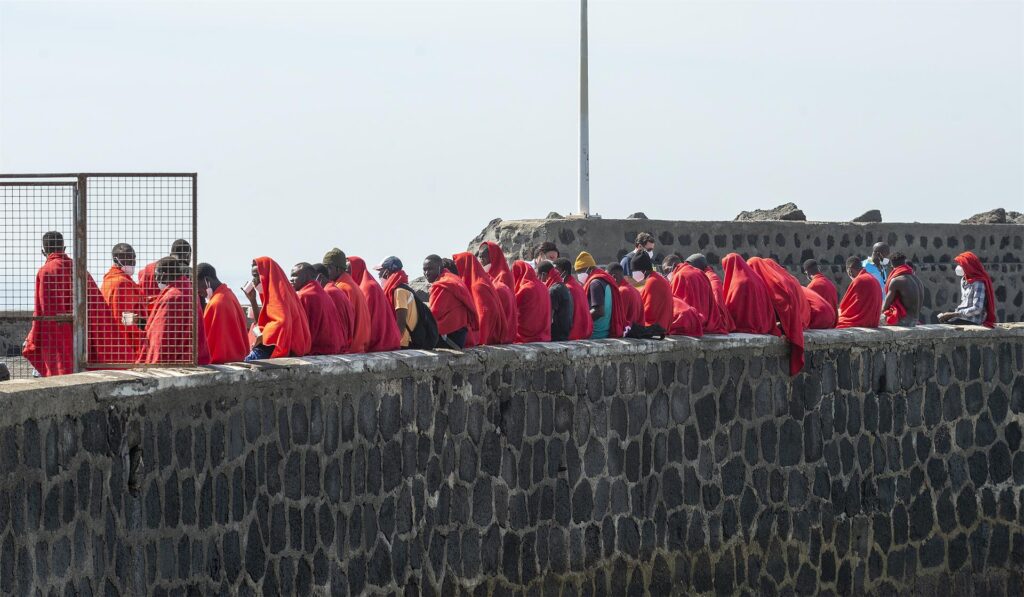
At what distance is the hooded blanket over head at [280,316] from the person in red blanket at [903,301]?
723 centimetres

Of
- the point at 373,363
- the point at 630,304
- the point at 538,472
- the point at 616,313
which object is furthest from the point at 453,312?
the point at 630,304

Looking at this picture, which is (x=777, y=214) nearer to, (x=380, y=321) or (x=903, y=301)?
(x=903, y=301)

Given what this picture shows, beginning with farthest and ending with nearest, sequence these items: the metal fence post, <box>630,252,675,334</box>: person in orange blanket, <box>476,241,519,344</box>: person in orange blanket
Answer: <box>630,252,675,334</box>: person in orange blanket
<box>476,241,519,344</box>: person in orange blanket
the metal fence post

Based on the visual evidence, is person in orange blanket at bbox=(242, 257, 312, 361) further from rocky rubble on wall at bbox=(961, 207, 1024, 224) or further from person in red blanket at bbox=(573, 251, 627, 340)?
rocky rubble on wall at bbox=(961, 207, 1024, 224)

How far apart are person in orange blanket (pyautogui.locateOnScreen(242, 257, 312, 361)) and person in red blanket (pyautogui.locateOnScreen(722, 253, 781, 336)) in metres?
4.82

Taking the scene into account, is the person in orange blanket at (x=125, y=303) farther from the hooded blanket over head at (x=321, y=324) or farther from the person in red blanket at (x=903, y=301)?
the person in red blanket at (x=903, y=301)

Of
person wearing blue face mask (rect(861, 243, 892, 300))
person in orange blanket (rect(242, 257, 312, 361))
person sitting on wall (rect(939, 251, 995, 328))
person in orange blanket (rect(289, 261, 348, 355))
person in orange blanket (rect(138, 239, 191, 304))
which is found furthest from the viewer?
person wearing blue face mask (rect(861, 243, 892, 300))

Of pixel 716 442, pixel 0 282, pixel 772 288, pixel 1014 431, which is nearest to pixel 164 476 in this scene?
pixel 0 282

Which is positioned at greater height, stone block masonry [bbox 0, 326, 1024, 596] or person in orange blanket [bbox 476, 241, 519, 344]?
person in orange blanket [bbox 476, 241, 519, 344]

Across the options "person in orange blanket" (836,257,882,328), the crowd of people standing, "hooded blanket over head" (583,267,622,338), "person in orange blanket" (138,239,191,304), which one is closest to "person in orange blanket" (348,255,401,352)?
the crowd of people standing

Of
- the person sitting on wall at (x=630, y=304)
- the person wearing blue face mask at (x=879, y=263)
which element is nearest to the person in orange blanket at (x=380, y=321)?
the person sitting on wall at (x=630, y=304)

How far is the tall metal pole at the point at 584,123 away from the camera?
2242 cm

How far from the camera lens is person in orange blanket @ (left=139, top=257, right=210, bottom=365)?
8.91 m

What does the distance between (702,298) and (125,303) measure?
587 cm
